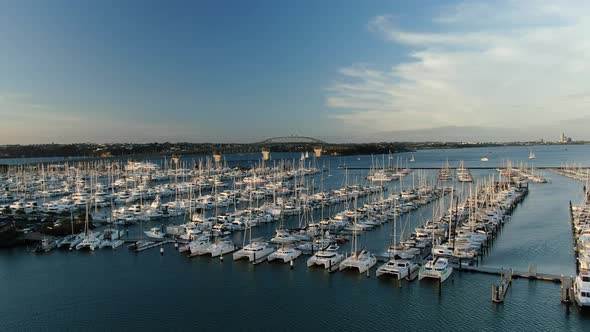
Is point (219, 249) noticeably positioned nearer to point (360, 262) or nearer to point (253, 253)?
point (253, 253)

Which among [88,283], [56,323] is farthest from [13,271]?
[56,323]

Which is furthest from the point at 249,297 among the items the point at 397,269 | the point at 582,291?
the point at 582,291

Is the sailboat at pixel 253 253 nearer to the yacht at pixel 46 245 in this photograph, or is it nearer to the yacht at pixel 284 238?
the yacht at pixel 284 238

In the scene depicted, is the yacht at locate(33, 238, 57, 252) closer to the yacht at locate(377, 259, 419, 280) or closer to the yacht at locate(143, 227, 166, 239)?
the yacht at locate(143, 227, 166, 239)

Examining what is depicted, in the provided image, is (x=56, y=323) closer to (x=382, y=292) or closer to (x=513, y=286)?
(x=382, y=292)

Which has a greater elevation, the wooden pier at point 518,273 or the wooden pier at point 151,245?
the wooden pier at point 518,273

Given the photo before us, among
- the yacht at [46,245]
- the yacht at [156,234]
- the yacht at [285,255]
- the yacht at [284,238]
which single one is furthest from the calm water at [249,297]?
the yacht at [284,238]

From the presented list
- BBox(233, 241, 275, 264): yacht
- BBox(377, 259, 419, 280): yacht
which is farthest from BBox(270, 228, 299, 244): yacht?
BBox(377, 259, 419, 280): yacht
